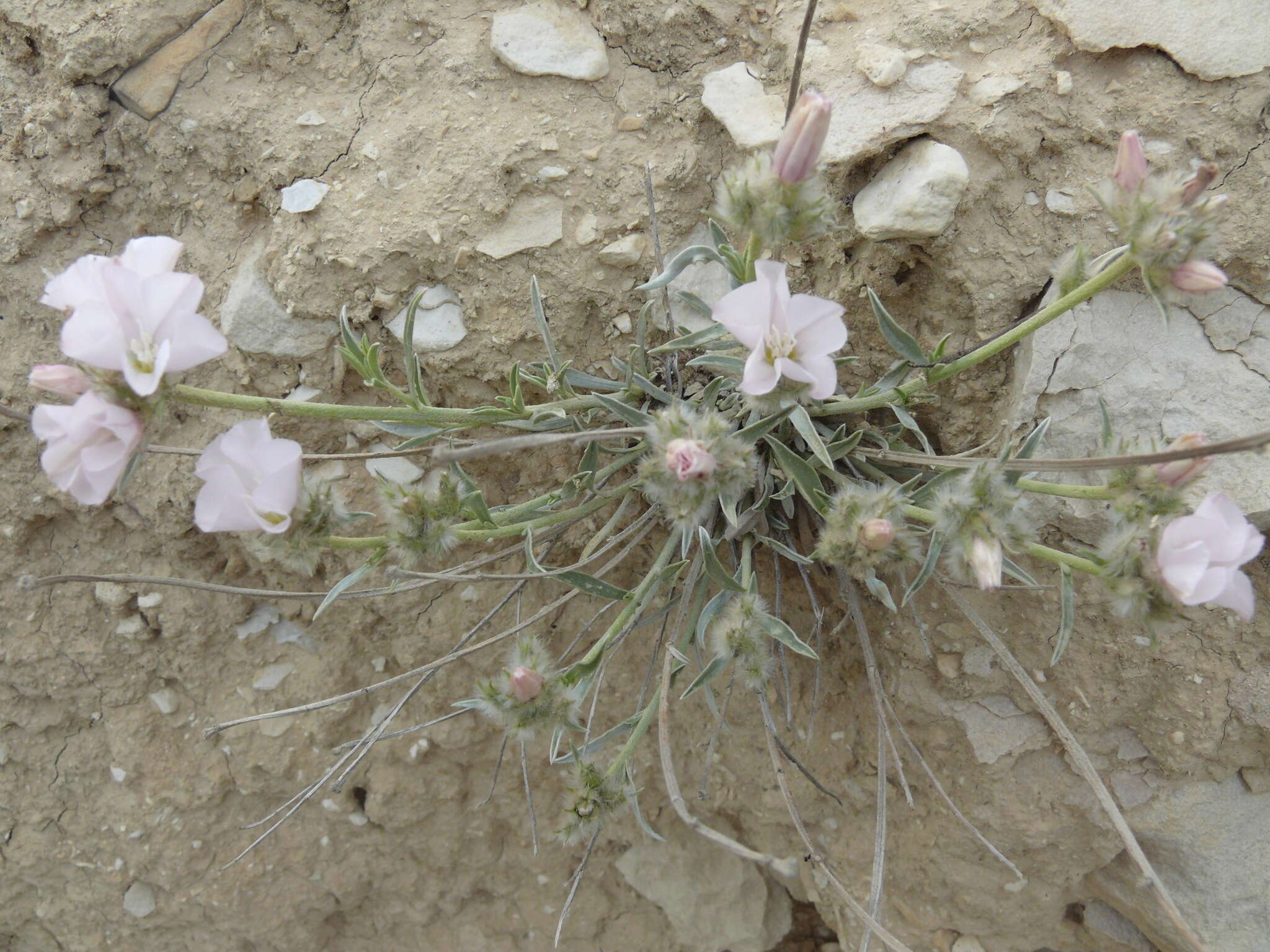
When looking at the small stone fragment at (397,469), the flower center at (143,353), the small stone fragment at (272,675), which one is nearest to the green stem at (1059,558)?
the small stone fragment at (397,469)

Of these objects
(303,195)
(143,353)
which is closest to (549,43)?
(303,195)

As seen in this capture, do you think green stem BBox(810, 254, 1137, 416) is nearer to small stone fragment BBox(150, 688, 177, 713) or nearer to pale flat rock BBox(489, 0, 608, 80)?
pale flat rock BBox(489, 0, 608, 80)

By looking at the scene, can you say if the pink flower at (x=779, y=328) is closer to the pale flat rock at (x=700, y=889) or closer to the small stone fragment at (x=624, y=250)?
the small stone fragment at (x=624, y=250)

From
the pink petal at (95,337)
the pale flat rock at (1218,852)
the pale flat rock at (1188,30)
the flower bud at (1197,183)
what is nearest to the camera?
the pink petal at (95,337)

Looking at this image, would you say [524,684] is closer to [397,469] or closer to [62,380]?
[397,469]

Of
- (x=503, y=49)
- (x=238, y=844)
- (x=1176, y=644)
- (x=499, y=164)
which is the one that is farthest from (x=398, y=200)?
(x=1176, y=644)

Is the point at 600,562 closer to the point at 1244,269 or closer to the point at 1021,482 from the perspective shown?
the point at 1021,482
